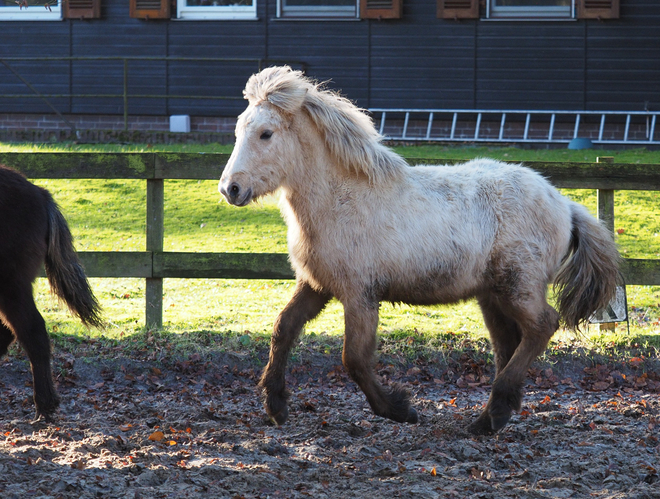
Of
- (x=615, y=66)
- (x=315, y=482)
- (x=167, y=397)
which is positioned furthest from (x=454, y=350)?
(x=615, y=66)

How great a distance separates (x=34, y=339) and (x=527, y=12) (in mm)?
12829

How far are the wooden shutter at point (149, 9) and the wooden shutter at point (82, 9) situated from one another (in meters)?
0.81

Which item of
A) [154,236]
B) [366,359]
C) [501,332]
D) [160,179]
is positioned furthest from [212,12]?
[366,359]

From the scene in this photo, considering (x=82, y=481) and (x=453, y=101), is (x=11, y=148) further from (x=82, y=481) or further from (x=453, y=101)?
(x=82, y=481)

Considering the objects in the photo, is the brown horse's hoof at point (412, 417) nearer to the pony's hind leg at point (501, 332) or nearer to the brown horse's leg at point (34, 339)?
the pony's hind leg at point (501, 332)

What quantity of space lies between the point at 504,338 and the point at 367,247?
1.30 metres

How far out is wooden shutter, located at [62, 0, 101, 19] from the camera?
15.8m

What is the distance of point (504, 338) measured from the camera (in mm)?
5023

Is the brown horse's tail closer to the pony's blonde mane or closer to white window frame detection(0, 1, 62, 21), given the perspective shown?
the pony's blonde mane

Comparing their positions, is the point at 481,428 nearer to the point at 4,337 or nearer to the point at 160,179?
the point at 4,337

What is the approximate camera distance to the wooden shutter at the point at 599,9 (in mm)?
14414

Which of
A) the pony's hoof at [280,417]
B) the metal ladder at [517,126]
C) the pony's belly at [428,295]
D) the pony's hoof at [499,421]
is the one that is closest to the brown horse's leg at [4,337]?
the pony's hoof at [280,417]

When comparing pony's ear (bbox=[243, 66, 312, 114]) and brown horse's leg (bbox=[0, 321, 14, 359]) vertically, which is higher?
pony's ear (bbox=[243, 66, 312, 114])

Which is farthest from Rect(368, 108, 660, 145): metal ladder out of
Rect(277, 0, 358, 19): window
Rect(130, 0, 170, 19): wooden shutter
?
Rect(130, 0, 170, 19): wooden shutter
